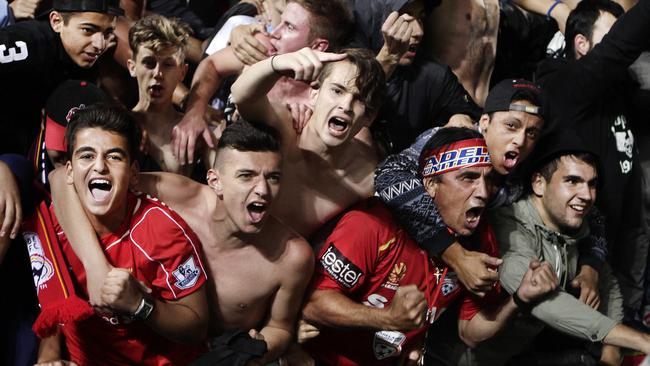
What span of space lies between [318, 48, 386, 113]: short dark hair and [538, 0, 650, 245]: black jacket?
3.02ft

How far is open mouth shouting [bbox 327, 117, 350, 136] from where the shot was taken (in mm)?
4680

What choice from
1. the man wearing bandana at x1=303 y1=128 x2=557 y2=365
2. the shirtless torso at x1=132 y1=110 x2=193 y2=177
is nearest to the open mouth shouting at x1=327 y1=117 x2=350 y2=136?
the man wearing bandana at x1=303 y1=128 x2=557 y2=365

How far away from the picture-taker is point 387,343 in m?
4.81

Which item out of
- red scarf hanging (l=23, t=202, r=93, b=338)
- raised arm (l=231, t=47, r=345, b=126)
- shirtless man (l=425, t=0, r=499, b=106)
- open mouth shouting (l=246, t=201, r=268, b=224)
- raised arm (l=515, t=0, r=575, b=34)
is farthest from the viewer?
raised arm (l=515, t=0, r=575, b=34)

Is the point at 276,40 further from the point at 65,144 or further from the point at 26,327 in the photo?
the point at 26,327

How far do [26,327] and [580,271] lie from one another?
249cm

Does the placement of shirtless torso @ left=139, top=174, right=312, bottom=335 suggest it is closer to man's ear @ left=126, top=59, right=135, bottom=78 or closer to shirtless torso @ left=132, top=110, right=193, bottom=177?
shirtless torso @ left=132, top=110, right=193, bottom=177

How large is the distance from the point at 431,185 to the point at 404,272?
42cm

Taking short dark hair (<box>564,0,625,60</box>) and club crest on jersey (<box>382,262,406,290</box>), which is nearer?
club crest on jersey (<box>382,262,406,290</box>)

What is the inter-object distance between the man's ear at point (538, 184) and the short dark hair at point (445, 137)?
44cm

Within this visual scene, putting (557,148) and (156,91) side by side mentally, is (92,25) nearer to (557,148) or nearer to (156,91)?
(156,91)

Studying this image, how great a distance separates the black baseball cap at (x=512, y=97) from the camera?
5127 mm

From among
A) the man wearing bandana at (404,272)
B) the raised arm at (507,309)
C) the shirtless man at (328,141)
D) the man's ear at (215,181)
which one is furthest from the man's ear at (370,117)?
the raised arm at (507,309)

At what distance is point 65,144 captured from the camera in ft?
15.1
